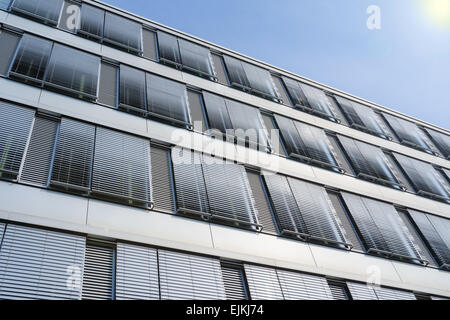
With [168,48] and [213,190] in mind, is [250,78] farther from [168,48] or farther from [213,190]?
[213,190]

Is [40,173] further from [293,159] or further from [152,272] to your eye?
[293,159]

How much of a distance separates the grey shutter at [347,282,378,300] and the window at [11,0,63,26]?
545 inches

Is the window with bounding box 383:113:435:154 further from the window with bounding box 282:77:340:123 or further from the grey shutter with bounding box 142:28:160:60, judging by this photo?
the grey shutter with bounding box 142:28:160:60

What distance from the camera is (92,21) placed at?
16.6m

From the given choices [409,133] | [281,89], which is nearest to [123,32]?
[281,89]

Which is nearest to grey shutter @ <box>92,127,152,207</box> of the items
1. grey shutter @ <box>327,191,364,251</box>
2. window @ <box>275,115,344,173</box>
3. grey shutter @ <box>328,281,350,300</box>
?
grey shutter @ <box>328,281,350,300</box>

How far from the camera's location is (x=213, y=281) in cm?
952

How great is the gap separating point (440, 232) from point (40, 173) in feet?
48.2

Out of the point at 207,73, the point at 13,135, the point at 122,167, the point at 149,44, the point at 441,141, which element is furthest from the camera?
the point at 441,141

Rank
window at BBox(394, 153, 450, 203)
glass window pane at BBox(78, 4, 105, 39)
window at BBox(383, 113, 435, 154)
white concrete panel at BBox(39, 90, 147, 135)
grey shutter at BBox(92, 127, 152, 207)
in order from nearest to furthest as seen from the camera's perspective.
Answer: grey shutter at BBox(92, 127, 152, 207)
white concrete panel at BBox(39, 90, 147, 135)
glass window pane at BBox(78, 4, 105, 39)
window at BBox(394, 153, 450, 203)
window at BBox(383, 113, 435, 154)

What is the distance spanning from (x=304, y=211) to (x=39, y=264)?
322 inches

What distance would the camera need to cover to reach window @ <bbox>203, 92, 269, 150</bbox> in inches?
584

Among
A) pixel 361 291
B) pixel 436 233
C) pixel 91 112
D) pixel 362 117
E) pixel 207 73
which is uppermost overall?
pixel 207 73

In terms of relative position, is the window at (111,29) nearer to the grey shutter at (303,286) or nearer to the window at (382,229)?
the window at (382,229)
